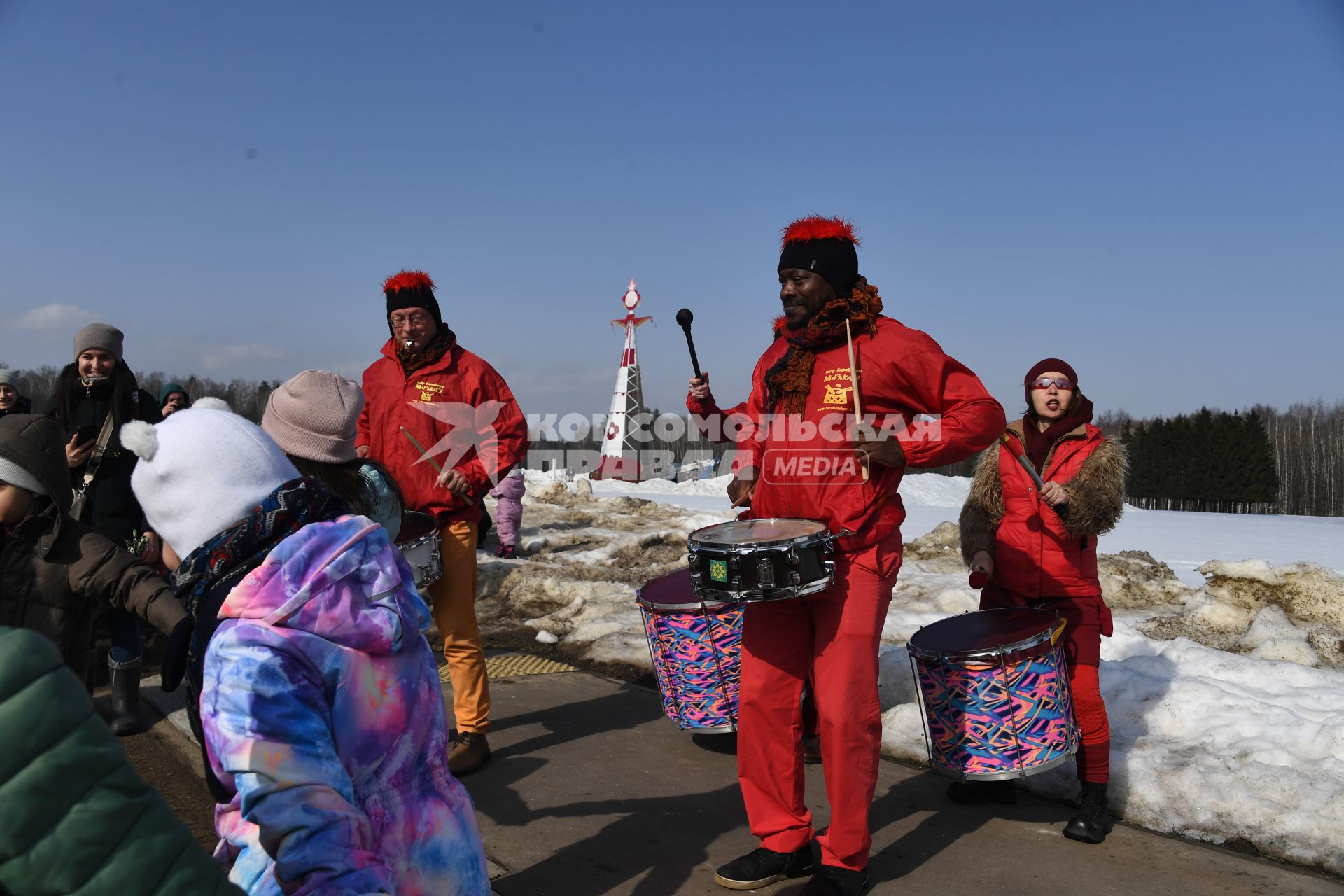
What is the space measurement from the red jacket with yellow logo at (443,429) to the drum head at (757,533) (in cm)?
143

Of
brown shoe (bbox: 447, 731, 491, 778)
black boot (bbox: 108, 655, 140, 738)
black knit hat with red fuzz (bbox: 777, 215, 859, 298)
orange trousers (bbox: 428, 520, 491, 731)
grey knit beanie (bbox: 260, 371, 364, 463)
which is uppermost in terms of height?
black knit hat with red fuzz (bbox: 777, 215, 859, 298)

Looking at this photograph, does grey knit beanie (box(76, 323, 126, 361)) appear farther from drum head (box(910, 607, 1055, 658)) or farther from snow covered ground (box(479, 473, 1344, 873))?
drum head (box(910, 607, 1055, 658))

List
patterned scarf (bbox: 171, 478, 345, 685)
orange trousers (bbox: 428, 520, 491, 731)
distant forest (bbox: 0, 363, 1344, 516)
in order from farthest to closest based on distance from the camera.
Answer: distant forest (bbox: 0, 363, 1344, 516), orange trousers (bbox: 428, 520, 491, 731), patterned scarf (bbox: 171, 478, 345, 685)

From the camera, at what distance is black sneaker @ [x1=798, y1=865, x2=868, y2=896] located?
3436 mm

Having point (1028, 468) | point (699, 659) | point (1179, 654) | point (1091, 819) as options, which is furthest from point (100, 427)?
point (1179, 654)

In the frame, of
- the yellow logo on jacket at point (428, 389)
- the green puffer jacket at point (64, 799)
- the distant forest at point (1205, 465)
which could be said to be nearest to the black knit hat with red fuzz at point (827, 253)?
the yellow logo on jacket at point (428, 389)

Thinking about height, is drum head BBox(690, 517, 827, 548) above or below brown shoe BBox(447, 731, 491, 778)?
above

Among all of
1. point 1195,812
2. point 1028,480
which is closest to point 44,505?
point 1028,480

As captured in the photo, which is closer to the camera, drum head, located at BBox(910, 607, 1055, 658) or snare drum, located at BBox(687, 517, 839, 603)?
snare drum, located at BBox(687, 517, 839, 603)

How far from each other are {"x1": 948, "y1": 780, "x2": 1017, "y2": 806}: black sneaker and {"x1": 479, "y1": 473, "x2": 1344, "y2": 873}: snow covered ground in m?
0.24

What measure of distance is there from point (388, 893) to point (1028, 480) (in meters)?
3.76

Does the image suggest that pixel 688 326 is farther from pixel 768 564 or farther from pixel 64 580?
pixel 64 580

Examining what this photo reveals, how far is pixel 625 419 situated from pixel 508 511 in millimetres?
18425

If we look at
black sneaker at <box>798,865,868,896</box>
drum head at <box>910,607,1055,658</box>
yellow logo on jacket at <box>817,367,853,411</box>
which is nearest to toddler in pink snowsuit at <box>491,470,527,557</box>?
drum head at <box>910,607,1055,658</box>
